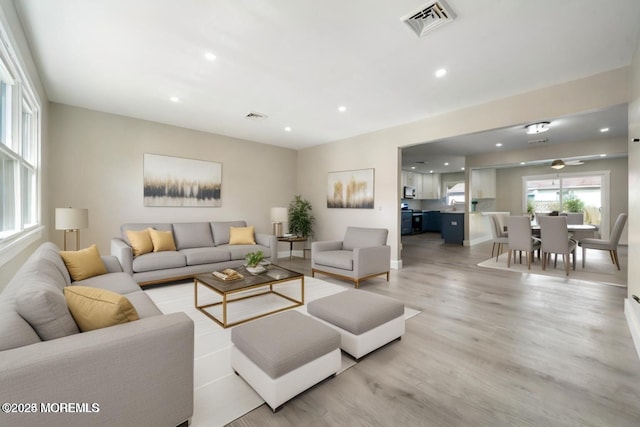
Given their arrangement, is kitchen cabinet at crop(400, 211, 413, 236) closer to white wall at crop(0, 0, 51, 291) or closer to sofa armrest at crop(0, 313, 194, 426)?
white wall at crop(0, 0, 51, 291)

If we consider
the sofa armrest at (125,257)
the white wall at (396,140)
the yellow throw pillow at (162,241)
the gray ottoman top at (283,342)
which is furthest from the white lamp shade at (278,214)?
the gray ottoman top at (283,342)

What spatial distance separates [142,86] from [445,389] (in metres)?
4.42

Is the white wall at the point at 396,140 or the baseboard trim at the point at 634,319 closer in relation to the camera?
the baseboard trim at the point at 634,319

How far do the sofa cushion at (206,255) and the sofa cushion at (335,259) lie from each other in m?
1.47

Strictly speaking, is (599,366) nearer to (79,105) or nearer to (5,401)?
(5,401)

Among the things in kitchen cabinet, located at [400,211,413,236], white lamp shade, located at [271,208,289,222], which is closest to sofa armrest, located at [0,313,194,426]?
white lamp shade, located at [271,208,289,222]

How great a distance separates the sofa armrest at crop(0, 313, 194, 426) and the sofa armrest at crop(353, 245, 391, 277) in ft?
8.97

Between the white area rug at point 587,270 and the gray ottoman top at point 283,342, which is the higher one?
the gray ottoman top at point 283,342

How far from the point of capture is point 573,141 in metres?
6.43

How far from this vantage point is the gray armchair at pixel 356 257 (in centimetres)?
385

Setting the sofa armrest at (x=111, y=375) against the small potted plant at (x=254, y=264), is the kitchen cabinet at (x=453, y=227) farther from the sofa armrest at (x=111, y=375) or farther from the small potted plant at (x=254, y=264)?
the sofa armrest at (x=111, y=375)

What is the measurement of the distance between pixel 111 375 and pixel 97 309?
33 centimetres

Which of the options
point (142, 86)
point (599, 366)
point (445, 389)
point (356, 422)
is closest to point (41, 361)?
point (356, 422)

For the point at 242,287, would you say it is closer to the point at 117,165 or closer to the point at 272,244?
the point at 272,244
